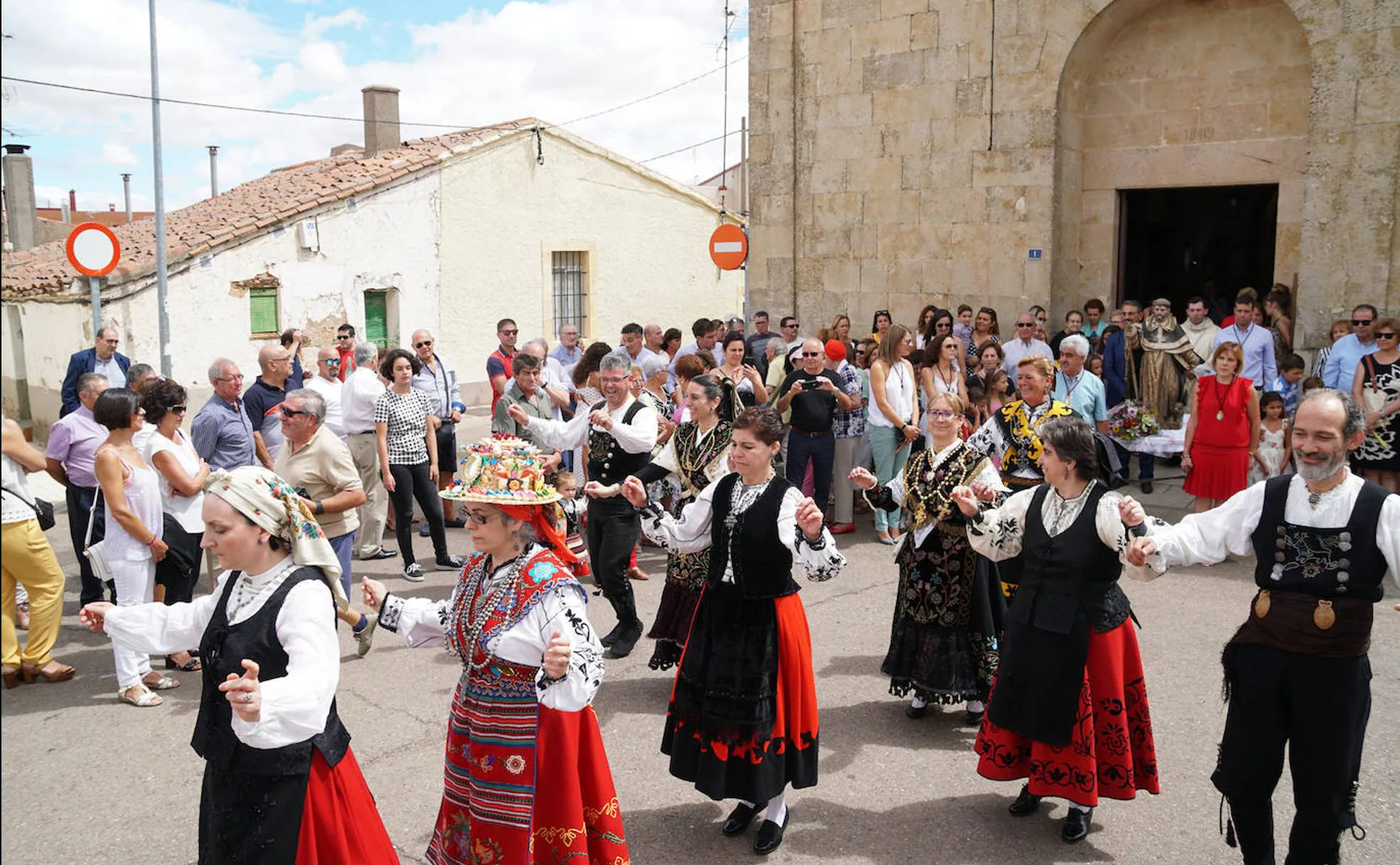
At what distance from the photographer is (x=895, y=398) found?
9.71m

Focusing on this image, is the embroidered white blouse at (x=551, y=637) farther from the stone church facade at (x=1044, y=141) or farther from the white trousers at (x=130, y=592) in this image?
the stone church facade at (x=1044, y=141)

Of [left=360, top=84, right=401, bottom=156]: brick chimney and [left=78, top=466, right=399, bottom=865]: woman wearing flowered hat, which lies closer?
[left=78, top=466, right=399, bottom=865]: woman wearing flowered hat

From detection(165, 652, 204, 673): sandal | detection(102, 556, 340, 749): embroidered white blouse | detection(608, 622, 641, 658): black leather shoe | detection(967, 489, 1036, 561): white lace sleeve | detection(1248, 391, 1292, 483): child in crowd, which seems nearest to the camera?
detection(102, 556, 340, 749): embroidered white blouse

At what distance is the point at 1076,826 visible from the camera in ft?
14.7

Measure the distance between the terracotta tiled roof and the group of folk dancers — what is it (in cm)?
1441

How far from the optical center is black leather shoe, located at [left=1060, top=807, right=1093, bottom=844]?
449cm

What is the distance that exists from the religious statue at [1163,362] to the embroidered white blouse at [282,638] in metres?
9.71

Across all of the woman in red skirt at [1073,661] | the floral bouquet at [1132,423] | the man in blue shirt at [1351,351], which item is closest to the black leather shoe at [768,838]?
the woman in red skirt at [1073,661]

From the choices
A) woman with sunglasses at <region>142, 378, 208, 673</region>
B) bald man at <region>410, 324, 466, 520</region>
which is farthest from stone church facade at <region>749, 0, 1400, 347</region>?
woman with sunglasses at <region>142, 378, 208, 673</region>

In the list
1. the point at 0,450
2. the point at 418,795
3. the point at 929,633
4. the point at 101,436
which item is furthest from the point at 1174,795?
the point at 101,436

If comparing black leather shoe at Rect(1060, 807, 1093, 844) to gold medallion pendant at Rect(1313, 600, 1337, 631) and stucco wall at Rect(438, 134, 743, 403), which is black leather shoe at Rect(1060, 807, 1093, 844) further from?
stucco wall at Rect(438, 134, 743, 403)

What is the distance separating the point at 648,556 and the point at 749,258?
6.49m

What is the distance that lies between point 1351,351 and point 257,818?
365 inches

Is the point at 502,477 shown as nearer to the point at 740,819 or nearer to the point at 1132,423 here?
the point at 740,819
